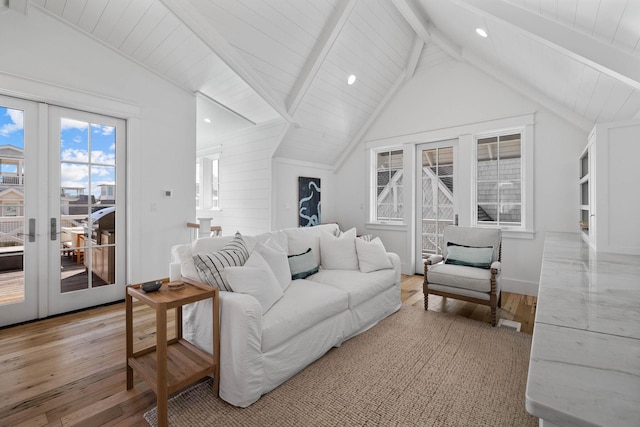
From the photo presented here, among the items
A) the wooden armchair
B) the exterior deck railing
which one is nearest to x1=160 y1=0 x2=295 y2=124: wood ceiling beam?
the exterior deck railing

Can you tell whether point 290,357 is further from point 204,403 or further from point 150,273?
point 150,273

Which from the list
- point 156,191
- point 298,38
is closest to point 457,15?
point 298,38

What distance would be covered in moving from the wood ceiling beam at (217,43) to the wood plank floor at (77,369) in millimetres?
2637

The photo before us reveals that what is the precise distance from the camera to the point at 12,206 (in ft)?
9.01

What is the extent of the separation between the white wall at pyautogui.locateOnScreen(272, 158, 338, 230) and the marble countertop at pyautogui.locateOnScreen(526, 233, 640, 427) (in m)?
3.95

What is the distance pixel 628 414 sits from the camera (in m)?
0.47

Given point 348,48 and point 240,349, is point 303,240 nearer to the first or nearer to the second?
point 240,349

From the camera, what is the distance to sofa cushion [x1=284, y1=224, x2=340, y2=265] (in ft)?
9.83

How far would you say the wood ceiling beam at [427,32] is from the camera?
3588 mm

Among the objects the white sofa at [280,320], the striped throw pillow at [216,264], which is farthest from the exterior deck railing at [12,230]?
the striped throw pillow at [216,264]

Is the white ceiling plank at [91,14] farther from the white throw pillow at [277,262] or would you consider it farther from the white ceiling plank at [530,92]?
the white ceiling plank at [530,92]

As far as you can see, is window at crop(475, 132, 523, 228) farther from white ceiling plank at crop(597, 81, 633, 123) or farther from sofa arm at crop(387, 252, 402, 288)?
sofa arm at crop(387, 252, 402, 288)

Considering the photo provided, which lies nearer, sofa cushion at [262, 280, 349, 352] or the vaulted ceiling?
sofa cushion at [262, 280, 349, 352]

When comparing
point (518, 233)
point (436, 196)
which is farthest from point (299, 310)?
point (436, 196)
